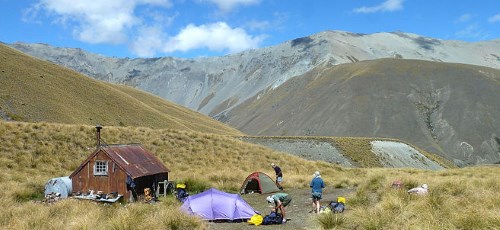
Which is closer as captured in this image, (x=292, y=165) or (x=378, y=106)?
(x=292, y=165)

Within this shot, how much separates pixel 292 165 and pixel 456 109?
461ft

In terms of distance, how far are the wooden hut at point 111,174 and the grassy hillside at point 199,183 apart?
8.99ft

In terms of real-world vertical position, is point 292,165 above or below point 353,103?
below

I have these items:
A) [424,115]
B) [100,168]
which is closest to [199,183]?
[100,168]

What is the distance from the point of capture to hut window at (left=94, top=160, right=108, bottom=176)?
2611 cm

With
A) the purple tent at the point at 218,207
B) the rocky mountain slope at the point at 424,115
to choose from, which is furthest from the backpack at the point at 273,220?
the rocky mountain slope at the point at 424,115

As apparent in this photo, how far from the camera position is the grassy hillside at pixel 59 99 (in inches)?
2571

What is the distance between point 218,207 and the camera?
65.1 feet

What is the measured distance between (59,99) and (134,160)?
52.0 meters

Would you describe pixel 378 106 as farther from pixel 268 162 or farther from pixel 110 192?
pixel 110 192

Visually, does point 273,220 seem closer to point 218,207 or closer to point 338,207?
point 218,207

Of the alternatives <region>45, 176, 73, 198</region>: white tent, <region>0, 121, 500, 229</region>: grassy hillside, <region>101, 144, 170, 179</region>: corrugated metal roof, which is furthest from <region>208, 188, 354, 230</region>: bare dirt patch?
<region>45, 176, 73, 198</region>: white tent

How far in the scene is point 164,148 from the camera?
152ft

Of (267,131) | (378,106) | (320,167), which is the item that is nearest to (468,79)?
(378,106)
